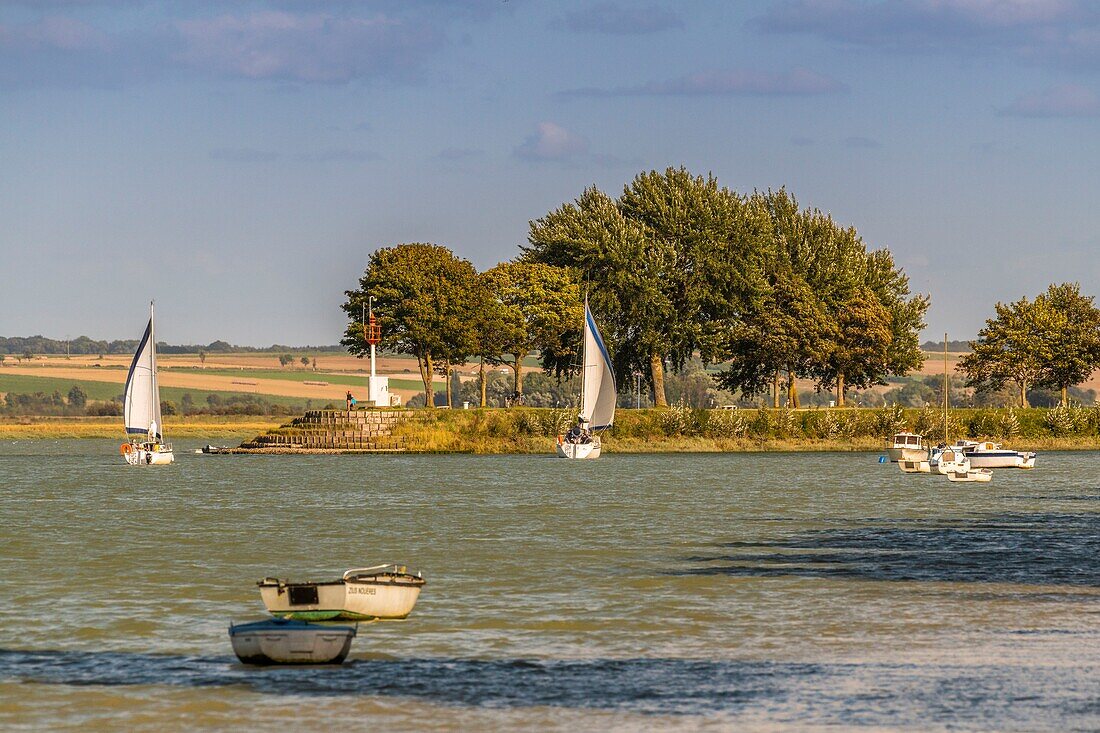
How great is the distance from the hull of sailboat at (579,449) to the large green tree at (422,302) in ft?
65.7

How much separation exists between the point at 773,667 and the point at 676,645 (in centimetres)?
331

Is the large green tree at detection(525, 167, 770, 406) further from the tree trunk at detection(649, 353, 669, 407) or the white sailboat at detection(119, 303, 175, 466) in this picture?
the white sailboat at detection(119, 303, 175, 466)

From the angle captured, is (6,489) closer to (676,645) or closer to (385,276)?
(385,276)

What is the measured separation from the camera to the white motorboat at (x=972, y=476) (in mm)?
102438

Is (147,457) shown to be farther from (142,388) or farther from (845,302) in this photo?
(845,302)

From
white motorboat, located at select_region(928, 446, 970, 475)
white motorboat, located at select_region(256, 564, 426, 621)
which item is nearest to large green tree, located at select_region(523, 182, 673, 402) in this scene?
white motorboat, located at select_region(928, 446, 970, 475)

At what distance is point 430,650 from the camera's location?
32.6 m

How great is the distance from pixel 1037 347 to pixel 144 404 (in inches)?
3127

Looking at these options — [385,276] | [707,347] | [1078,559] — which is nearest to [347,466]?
[385,276]

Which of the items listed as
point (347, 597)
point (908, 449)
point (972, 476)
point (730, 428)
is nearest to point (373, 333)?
point (730, 428)

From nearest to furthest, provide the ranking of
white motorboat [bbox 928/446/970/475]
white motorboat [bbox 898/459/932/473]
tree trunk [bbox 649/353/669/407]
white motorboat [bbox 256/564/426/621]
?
white motorboat [bbox 256/564/426/621] → white motorboat [bbox 928/446/970/475] → white motorboat [bbox 898/459/932/473] → tree trunk [bbox 649/353/669/407]

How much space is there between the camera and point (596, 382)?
12812 cm

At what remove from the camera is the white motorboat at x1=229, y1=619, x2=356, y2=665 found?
2927 cm

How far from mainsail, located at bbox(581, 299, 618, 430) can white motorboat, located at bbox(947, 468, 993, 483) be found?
3124cm
